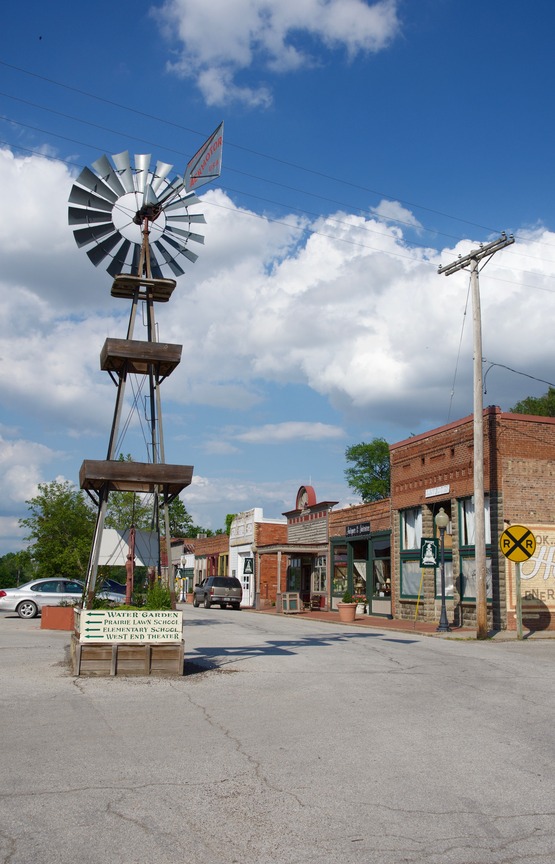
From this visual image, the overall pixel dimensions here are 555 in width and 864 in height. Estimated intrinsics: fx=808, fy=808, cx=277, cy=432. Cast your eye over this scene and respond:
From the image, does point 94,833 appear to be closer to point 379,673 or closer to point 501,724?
point 501,724

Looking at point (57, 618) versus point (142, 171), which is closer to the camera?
point (142, 171)

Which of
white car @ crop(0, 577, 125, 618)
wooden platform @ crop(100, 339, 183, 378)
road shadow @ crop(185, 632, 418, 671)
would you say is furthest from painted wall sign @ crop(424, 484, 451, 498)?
wooden platform @ crop(100, 339, 183, 378)

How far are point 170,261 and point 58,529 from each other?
27.0 m

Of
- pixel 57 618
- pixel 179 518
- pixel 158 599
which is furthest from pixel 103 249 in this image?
pixel 179 518

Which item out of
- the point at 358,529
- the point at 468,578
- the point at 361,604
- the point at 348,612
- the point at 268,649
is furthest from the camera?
the point at 358,529

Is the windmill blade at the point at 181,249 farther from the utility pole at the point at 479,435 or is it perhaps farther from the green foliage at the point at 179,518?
the green foliage at the point at 179,518

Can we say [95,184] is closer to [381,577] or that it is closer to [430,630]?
[430,630]

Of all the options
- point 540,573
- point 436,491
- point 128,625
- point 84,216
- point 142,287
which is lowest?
point 128,625

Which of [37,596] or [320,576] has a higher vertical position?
[320,576]

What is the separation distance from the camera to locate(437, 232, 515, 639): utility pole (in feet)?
70.3

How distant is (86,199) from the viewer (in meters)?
15.8

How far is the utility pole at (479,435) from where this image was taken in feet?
70.3

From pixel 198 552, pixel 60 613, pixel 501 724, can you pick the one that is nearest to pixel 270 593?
pixel 198 552

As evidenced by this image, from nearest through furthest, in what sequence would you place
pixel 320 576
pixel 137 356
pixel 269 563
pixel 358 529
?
1. pixel 137 356
2. pixel 358 529
3. pixel 320 576
4. pixel 269 563
